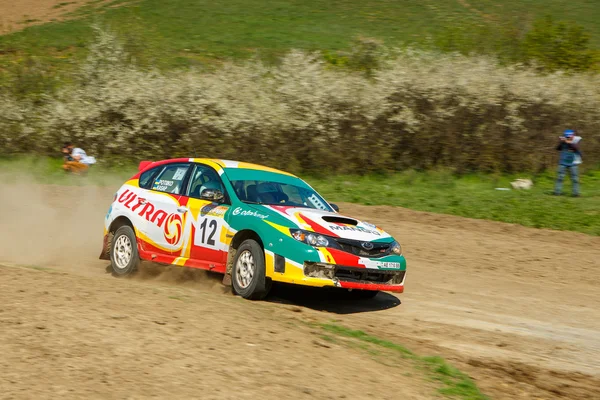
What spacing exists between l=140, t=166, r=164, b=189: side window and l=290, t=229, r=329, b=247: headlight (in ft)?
9.59

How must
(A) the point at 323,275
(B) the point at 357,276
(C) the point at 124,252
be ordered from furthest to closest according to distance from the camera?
1. (C) the point at 124,252
2. (B) the point at 357,276
3. (A) the point at 323,275

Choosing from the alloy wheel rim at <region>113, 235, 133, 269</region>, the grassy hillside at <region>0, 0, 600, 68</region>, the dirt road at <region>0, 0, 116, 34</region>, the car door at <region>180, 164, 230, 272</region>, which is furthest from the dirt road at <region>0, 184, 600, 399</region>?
the dirt road at <region>0, 0, 116, 34</region>

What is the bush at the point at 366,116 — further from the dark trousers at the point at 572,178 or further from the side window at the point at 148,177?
the side window at the point at 148,177

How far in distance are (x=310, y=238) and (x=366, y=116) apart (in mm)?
16669

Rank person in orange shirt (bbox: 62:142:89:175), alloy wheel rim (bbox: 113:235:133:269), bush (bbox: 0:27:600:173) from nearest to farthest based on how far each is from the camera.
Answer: alloy wheel rim (bbox: 113:235:133:269) → person in orange shirt (bbox: 62:142:89:175) → bush (bbox: 0:27:600:173)

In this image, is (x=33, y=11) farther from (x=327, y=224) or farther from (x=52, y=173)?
(x=327, y=224)

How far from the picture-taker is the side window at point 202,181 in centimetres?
1021

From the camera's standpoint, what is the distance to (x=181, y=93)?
26.9 metres

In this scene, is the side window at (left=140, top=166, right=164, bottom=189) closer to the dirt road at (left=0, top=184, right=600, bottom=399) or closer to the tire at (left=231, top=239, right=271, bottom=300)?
the dirt road at (left=0, top=184, right=600, bottom=399)

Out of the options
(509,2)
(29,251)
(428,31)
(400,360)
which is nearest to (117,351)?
(400,360)

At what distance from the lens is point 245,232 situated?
373 inches

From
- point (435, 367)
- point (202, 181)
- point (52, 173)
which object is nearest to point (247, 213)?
point (202, 181)

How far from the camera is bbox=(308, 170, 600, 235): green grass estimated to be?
57.7ft

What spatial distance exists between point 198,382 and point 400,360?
223 cm
